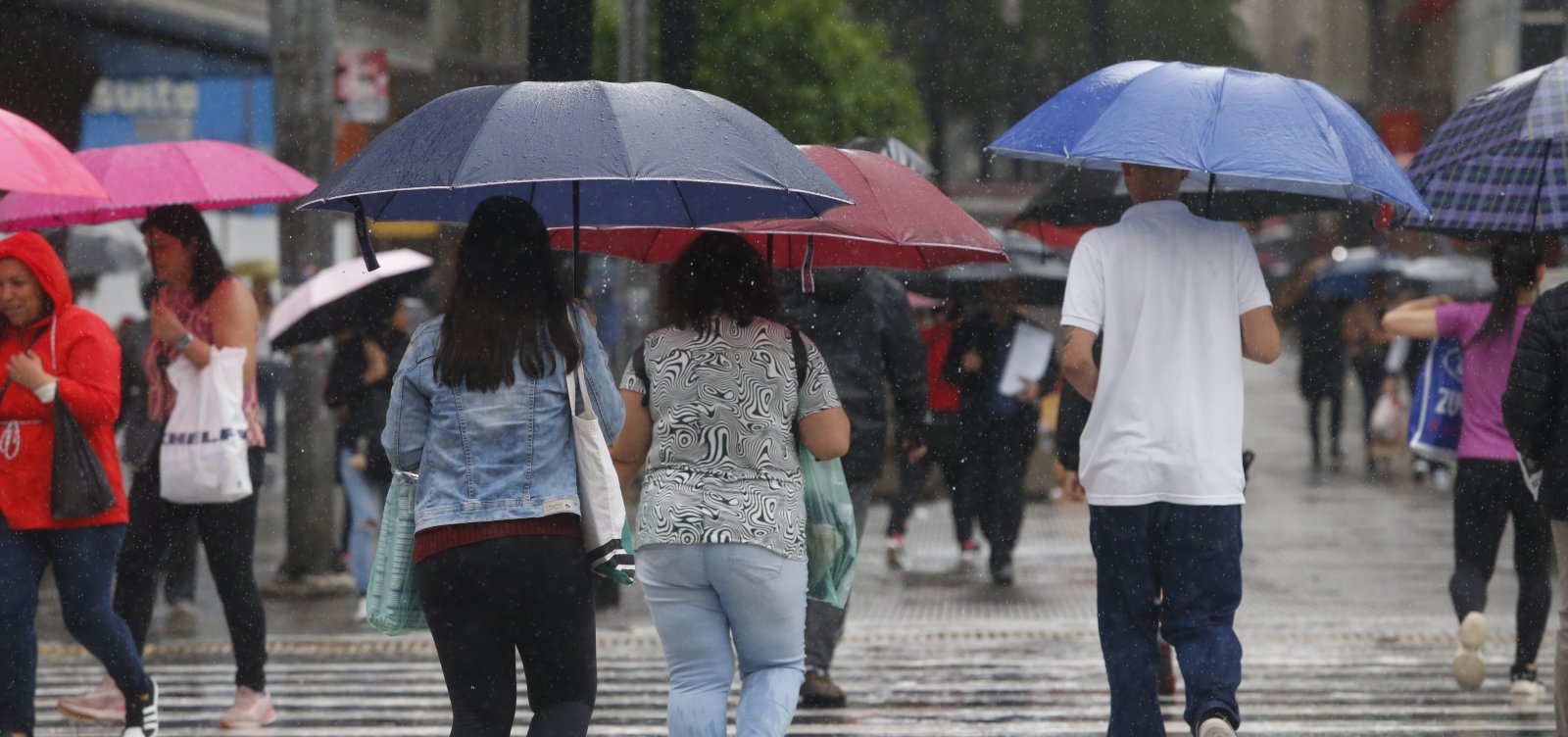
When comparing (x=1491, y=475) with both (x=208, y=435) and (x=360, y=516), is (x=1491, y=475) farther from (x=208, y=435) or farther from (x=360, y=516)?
(x=360, y=516)

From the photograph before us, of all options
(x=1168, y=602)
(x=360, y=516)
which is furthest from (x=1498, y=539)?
(x=360, y=516)

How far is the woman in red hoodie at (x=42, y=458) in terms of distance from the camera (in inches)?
246

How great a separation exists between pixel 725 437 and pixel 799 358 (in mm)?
324

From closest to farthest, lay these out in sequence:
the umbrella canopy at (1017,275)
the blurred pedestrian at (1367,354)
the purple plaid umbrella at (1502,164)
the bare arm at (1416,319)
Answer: the purple plaid umbrella at (1502,164)
the bare arm at (1416,319)
the umbrella canopy at (1017,275)
the blurred pedestrian at (1367,354)

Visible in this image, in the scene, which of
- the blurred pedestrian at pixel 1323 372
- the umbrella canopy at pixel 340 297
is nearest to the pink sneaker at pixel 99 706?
the umbrella canopy at pixel 340 297

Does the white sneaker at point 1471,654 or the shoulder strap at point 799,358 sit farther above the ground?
the shoulder strap at point 799,358

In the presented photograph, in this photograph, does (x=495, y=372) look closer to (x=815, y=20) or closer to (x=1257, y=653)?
(x=1257, y=653)

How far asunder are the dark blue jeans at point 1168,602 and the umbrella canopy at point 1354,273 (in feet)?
57.5

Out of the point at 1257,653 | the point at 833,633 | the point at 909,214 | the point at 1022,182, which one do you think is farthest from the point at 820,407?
the point at 1022,182

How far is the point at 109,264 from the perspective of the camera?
45.1 ft

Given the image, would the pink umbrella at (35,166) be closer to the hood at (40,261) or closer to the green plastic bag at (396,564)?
the hood at (40,261)

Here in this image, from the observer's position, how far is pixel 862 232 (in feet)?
19.0

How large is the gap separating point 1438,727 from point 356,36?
19811mm

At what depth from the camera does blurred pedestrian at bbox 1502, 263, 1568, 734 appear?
595 centimetres
